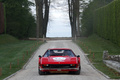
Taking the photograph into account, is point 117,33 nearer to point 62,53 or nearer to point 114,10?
point 114,10

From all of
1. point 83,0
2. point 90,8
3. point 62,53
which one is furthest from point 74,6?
point 62,53

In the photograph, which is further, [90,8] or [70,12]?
[70,12]

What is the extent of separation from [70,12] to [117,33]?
34616 mm

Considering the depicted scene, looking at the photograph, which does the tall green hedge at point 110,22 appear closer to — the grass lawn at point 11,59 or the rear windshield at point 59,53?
the grass lawn at point 11,59

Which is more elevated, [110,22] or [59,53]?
[110,22]

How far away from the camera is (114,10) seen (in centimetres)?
3766

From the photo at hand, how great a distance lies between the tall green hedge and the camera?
3606 centimetres

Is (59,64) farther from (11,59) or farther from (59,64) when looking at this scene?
(11,59)

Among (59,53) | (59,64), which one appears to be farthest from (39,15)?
(59,64)

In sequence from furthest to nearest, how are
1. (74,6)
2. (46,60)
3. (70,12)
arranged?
(70,12), (74,6), (46,60)

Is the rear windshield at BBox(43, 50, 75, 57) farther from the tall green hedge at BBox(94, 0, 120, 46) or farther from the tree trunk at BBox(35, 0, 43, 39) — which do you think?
the tree trunk at BBox(35, 0, 43, 39)

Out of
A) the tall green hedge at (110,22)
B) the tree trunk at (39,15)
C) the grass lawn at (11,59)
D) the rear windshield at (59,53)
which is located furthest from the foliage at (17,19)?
the rear windshield at (59,53)

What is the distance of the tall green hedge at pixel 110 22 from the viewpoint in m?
36.1

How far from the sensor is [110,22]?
1580 inches
